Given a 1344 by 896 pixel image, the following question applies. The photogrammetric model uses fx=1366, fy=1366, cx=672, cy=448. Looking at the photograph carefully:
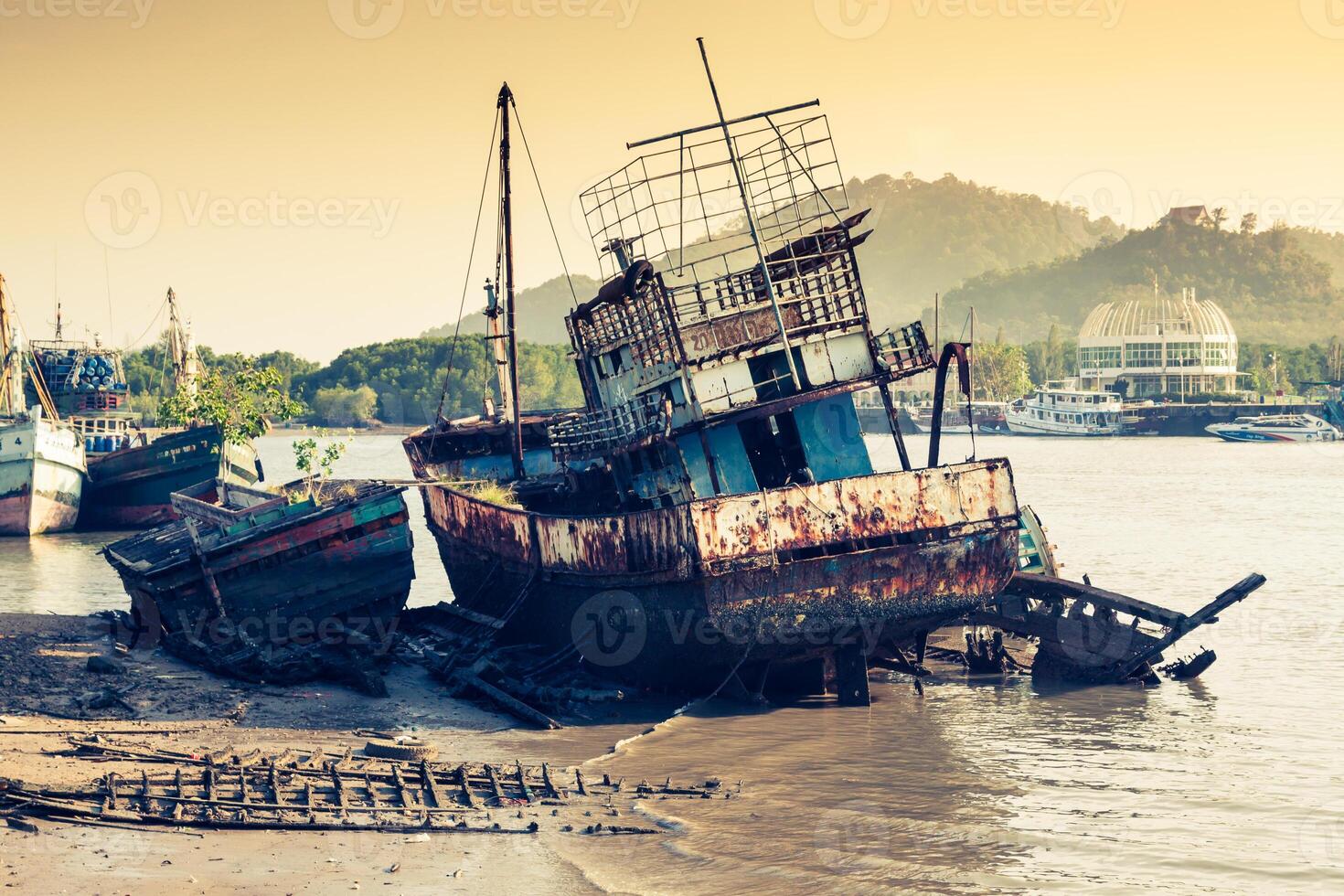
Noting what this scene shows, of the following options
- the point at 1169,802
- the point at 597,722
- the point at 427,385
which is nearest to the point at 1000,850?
the point at 1169,802

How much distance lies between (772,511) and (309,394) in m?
161

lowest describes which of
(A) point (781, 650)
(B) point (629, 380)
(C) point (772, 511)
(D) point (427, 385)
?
(A) point (781, 650)

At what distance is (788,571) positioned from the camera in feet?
57.9

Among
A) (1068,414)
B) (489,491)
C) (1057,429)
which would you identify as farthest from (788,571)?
(1057,429)

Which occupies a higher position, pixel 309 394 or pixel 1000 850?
pixel 309 394

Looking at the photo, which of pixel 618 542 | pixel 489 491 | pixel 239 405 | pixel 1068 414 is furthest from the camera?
pixel 1068 414

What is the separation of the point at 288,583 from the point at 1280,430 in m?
98.8

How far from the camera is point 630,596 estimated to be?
61.9 ft

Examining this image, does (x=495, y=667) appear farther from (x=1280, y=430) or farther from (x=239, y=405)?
(x=1280, y=430)

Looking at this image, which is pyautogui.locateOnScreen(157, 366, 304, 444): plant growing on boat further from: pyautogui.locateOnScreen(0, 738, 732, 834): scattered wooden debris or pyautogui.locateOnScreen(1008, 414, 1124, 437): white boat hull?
pyautogui.locateOnScreen(1008, 414, 1124, 437): white boat hull

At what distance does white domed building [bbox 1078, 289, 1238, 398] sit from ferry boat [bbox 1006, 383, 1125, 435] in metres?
17.4

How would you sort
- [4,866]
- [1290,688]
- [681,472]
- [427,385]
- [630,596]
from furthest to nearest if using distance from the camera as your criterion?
[427,385]
[1290,688]
[681,472]
[630,596]
[4,866]

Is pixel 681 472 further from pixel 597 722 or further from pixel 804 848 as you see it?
pixel 804 848

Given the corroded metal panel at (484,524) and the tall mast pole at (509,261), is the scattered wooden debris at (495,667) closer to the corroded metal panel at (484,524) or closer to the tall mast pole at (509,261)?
the corroded metal panel at (484,524)
